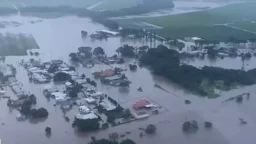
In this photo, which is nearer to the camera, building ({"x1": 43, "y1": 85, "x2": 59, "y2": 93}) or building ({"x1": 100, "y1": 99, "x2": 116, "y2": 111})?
building ({"x1": 100, "y1": 99, "x2": 116, "y2": 111})

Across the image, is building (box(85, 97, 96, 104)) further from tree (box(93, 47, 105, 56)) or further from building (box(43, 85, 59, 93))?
tree (box(93, 47, 105, 56))

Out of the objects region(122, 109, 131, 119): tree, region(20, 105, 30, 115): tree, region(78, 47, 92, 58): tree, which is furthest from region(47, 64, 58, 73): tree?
region(122, 109, 131, 119): tree

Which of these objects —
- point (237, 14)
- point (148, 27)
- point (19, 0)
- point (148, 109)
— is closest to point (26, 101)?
point (148, 109)

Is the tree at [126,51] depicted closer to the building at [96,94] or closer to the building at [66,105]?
the building at [96,94]

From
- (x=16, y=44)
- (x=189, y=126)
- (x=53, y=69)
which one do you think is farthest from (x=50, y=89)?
(x=16, y=44)

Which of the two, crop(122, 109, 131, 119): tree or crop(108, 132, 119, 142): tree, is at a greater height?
crop(122, 109, 131, 119): tree

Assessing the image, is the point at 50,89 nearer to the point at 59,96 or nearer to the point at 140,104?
the point at 59,96

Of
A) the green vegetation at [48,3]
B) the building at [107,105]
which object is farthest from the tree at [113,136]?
the green vegetation at [48,3]
